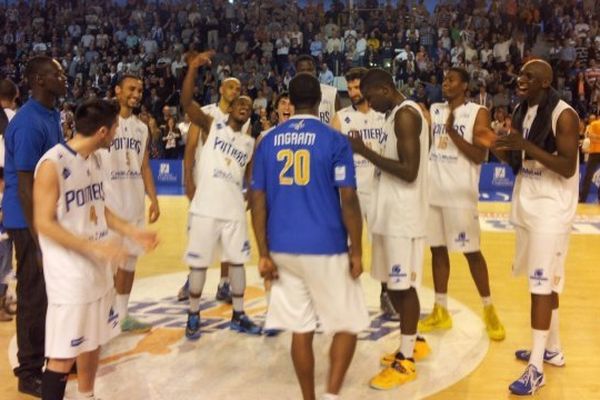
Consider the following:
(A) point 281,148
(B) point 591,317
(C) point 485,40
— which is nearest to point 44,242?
(A) point 281,148

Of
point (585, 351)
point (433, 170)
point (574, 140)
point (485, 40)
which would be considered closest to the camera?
point (574, 140)

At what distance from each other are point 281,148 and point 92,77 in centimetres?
1724

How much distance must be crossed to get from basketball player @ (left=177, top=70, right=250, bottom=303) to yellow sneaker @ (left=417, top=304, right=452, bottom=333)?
6.10 ft

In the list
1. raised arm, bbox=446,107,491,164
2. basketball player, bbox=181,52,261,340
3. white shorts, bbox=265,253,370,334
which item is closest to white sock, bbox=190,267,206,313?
basketball player, bbox=181,52,261,340

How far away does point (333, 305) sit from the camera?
3.81 meters

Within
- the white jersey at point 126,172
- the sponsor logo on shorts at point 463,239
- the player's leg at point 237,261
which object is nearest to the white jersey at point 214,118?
the white jersey at point 126,172

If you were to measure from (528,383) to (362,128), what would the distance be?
2679 mm

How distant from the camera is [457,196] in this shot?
559 cm

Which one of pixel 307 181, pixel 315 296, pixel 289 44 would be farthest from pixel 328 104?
pixel 289 44

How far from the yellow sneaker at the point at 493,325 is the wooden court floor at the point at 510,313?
7 cm

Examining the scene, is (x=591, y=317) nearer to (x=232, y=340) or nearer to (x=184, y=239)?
(x=232, y=340)

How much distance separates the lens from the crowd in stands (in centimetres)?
1684

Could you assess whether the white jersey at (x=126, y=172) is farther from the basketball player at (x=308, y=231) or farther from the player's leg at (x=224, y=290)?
the basketball player at (x=308, y=231)

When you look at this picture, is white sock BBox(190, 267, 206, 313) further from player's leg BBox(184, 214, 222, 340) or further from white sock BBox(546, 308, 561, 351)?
white sock BBox(546, 308, 561, 351)
